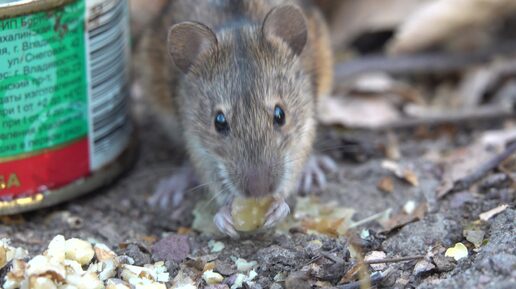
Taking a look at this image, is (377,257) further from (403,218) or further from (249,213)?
(249,213)

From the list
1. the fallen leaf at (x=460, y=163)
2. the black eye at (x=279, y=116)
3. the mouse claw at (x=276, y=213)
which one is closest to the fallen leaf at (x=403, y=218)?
the fallen leaf at (x=460, y=163)

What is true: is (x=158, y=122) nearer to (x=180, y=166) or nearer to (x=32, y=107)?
(x=180, y=166)

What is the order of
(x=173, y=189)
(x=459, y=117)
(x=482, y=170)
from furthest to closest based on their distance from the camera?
(x=459, y=117)
(x=173, y=189)
(x=482, y=170)

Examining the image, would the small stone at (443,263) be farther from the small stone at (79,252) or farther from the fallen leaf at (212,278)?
the small stone at (79,252)

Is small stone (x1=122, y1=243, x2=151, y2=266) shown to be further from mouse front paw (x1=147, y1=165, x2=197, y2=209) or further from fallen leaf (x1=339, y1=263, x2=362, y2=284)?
fallen leaf (x1=339, y1=263, x2=362, y2=284)

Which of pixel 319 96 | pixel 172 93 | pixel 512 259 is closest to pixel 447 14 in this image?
pixel 319 96

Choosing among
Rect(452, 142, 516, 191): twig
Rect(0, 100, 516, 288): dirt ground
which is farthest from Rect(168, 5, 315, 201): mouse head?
Rect(452, 142, 516, 191): twig

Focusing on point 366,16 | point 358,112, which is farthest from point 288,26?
point 366,16
